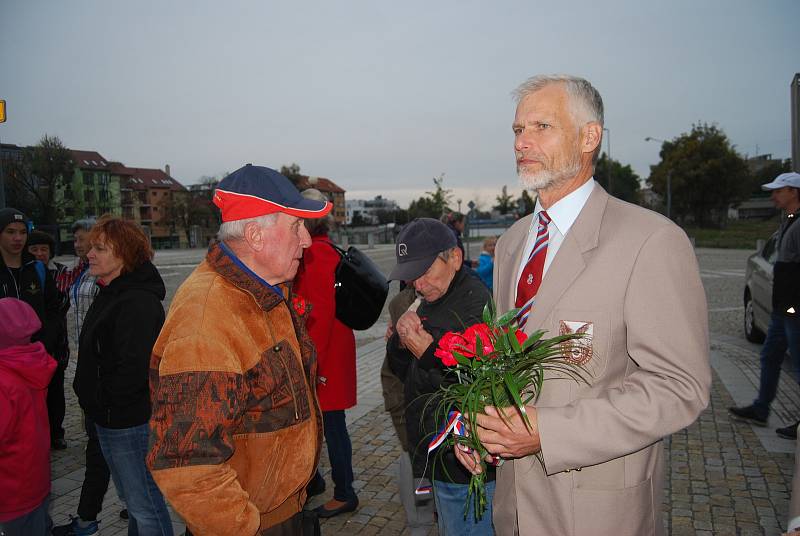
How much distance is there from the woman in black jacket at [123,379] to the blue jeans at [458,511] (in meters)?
1.78

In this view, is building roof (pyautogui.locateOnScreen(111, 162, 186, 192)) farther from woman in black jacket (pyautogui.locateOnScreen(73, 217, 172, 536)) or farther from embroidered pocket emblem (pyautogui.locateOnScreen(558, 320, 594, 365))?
embroidered pocket emblem (pyautogui.locateOnScreen(558, 320, 594, 365))

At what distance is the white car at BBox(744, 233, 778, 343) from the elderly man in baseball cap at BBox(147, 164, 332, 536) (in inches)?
331

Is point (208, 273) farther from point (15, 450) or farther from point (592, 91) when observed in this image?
point (15, 450)

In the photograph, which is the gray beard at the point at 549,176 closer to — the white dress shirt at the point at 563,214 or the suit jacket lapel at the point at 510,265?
the white dress shirt at the point at 563,214

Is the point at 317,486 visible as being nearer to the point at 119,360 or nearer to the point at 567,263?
the point at 119,360

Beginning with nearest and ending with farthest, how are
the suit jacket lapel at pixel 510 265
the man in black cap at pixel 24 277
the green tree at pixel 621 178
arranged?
the suit jacket lapel at pixel 510 265 < the man in black cap at pixel 24 277 < the green tree at pixel 621 178

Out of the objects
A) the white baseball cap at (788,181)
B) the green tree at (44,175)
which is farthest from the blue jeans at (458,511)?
the green tree at (44,175)

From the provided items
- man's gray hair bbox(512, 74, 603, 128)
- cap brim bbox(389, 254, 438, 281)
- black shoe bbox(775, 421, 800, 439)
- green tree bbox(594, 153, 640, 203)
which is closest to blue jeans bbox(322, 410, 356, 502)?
cap brim bbox(389, 254, 438, 281)

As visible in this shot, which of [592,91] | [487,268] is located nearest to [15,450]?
[592,91]

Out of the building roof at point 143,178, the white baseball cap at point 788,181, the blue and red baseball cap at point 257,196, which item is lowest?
the blue and red baseball cap at point 257,196

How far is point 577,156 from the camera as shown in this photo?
82.4 inches

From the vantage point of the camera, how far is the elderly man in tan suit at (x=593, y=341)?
171 centimetres

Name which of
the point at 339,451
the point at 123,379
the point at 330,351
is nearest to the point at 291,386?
the point at 123,379

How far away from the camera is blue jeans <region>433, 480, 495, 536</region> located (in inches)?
107
